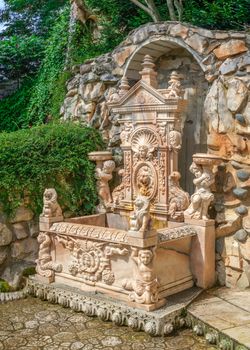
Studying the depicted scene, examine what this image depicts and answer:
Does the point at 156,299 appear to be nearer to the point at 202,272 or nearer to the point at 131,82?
the point at 202,272

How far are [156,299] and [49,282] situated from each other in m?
1.31

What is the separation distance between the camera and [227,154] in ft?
14.7

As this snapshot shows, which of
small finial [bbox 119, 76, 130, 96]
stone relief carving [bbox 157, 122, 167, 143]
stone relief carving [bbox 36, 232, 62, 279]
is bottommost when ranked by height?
stone relief carving [bbox 36, 232, 62, 279]

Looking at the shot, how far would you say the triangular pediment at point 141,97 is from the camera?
4.69 m

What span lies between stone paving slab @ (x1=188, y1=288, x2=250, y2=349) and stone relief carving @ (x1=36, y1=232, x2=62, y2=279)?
153 cm

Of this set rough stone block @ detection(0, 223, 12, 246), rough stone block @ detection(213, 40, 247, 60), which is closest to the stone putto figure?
rough stone block @ detection(213, 40, 247, 60)

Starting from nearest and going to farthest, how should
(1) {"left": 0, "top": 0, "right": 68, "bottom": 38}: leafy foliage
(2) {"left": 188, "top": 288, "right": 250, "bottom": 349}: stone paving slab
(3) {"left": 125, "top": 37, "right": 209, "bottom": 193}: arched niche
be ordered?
(2) {"left": 188, "top": 288, "right": 250, "bottom": 349}: stone paving slab
(3) {"left": 125, "top": 37, "right": 209, "bottom": 193}: arched niche
(1) {"left": 0, "top": 0, "right": 68, "bottom": 38}: leafy foliage

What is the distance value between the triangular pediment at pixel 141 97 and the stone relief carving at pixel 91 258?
5.43ft

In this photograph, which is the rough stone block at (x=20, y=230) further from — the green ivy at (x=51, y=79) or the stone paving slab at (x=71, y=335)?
the green ivy at (x=51, y=79)

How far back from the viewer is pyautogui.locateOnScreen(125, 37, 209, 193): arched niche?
195 inches

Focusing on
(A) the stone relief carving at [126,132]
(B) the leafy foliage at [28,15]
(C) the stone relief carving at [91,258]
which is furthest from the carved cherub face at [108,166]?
(B) the leafy foliage at [28,15]

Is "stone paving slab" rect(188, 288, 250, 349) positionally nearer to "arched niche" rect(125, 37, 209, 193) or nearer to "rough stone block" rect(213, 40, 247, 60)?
"arched niche" rect(125, 37, 209, 193)

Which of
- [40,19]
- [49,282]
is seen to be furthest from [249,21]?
[40,19]

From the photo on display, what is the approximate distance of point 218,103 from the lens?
4492 millimetres
